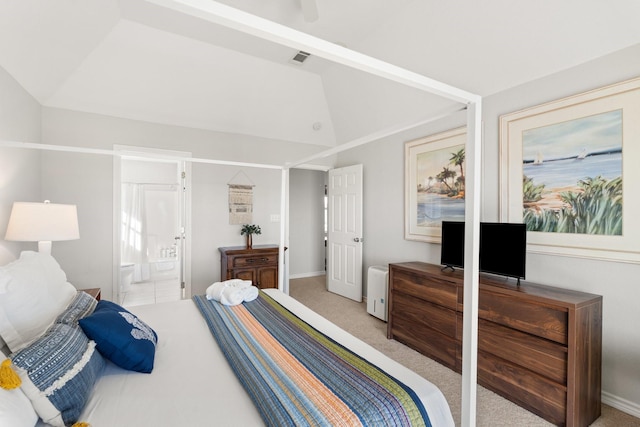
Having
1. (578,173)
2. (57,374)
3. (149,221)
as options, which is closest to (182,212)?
(149,221)

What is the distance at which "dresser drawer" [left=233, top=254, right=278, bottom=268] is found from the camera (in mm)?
3914

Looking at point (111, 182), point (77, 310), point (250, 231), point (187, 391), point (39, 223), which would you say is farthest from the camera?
point (250, 231)

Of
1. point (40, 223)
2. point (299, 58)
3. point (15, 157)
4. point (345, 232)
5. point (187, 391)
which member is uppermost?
point (299, 58)

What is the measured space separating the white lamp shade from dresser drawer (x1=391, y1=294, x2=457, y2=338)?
3.03 m

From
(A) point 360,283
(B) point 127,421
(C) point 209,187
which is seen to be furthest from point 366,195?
(B) point 127,421

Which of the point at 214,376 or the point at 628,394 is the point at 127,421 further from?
the point at 628,394

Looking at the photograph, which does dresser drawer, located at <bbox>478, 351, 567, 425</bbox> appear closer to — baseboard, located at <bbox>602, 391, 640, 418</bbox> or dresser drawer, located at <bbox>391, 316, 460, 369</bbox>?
dresser drawer, located at <bbox>391, 316, 460, 369</bbox>

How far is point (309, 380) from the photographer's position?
1281mm

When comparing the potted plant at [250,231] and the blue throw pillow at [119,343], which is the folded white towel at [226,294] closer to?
the blue throw pillow at [119,343]

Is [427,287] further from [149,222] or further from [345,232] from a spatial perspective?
[149,222]

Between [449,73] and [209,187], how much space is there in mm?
3196

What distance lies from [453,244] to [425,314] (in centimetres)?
71

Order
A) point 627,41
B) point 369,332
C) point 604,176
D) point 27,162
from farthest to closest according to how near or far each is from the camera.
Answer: point 369,332 < point 27,162 < point 604,176 < point 627,41

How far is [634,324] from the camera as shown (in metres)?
2.01
